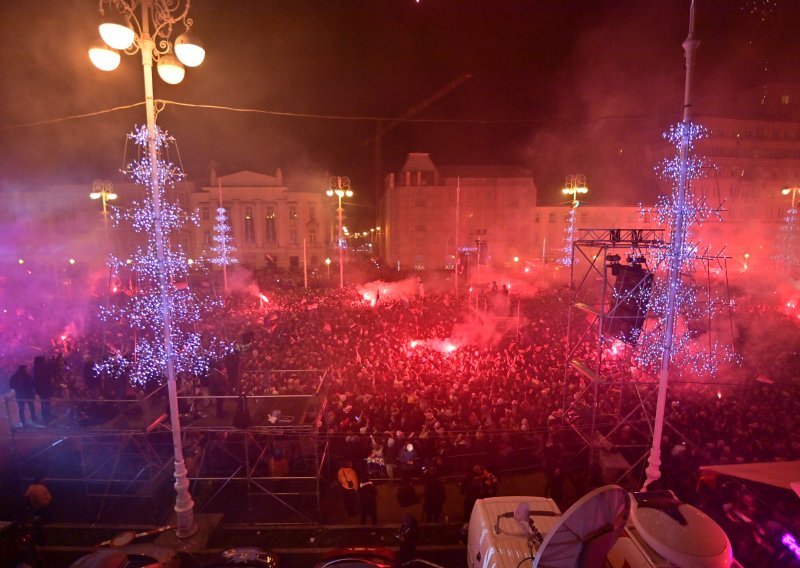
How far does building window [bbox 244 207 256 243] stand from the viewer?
43562mm

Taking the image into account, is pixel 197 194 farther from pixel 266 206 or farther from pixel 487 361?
pixel 487 361

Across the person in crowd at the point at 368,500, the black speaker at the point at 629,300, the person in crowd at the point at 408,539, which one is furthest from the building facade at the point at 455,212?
the person in crowd at the point at 408,539

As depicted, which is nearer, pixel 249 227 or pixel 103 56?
pixel 103 56

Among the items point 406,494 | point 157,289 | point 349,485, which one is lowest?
point 406,494

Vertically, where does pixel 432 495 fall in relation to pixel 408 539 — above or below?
below

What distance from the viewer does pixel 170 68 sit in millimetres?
5543

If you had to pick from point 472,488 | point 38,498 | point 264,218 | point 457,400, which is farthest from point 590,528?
point 264,218

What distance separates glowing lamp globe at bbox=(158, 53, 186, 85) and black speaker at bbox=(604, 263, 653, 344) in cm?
717

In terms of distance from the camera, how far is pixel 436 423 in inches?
346

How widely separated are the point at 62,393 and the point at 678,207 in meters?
13.3

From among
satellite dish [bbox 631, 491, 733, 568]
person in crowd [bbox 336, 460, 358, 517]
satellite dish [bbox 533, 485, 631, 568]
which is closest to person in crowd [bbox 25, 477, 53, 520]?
person in crowd [bbox 336, 460, 358, 517]

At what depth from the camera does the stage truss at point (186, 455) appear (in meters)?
7.58

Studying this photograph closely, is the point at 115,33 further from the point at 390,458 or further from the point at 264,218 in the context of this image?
the point at 264,218

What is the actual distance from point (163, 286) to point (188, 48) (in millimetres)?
3203
